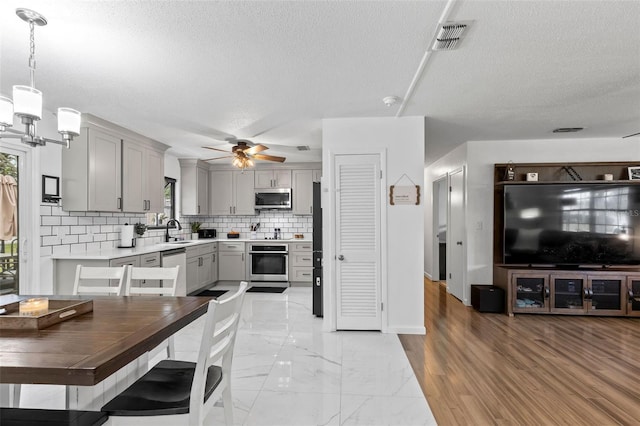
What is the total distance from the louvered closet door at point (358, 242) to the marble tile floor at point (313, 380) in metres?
0.25

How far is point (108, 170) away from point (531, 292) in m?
5.58

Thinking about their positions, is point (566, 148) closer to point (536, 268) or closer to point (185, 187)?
point (536, 268)

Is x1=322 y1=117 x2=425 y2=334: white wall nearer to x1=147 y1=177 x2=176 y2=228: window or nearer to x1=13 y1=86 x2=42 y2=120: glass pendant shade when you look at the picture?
x1=13 y1=86 x2=42 y2=120: glass pendant shade

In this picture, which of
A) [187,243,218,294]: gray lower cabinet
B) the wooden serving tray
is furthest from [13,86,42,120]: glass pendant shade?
[187,243,218,294]: gray lower cabinet

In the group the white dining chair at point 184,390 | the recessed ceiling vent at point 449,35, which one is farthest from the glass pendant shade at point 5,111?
the recessed ceiling vent at point 449,35

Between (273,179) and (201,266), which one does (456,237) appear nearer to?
(273,179)

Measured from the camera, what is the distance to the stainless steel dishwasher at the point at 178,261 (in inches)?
184

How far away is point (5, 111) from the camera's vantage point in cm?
177

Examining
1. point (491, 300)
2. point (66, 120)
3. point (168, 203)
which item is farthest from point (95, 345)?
point (168, 203)

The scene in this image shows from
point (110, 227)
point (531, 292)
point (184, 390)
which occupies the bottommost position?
point (531, 292)

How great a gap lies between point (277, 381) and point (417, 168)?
2.55 m

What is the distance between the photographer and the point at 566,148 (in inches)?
194

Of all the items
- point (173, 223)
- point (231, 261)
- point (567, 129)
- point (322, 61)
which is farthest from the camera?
point (231, 261)

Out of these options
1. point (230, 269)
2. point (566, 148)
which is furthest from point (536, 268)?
point (230, 269)
